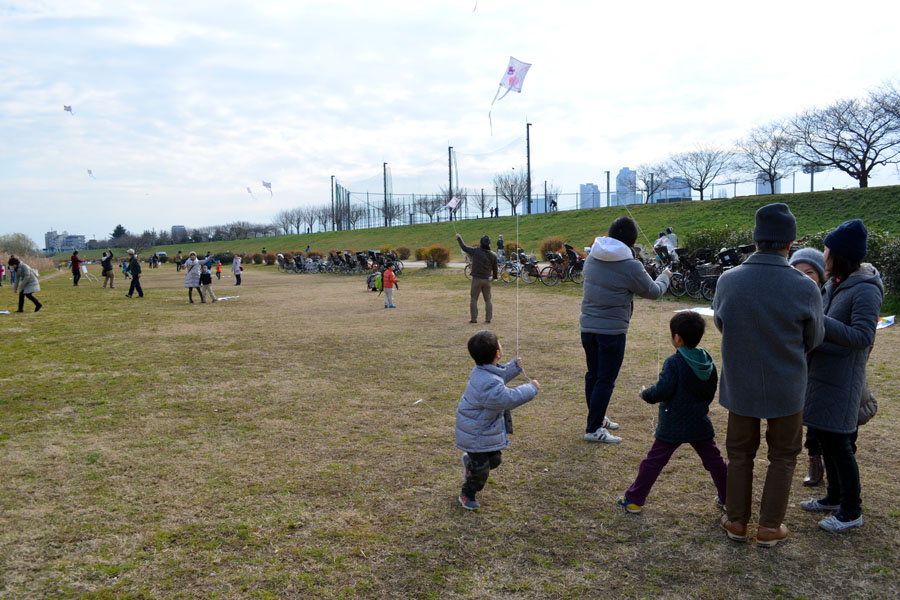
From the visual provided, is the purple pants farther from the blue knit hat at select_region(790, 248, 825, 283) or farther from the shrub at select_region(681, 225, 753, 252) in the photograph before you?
the shrub at select_region(681, 225, 753, 252)

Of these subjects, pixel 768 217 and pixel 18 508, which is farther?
pixel 18 508

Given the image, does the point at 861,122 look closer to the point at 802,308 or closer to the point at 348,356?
the point at 348,356

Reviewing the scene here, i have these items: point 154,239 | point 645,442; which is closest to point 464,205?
point 154,239

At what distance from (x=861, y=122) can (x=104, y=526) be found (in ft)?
152

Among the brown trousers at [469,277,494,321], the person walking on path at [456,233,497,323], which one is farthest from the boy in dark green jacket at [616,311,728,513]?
the brown trousers at [469,277,494,321]

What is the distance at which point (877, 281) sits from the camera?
2.92 m

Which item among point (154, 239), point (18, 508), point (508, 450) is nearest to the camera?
point (18, 508)

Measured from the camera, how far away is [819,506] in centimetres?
334

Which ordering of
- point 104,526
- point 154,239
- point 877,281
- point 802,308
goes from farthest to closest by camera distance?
point 154,239 → point 104,526 → point 877,281 → point 802,308

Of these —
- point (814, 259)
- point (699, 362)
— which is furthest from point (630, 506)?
point (814, 259)

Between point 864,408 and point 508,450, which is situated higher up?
point 864,408

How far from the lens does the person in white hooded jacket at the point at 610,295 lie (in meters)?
4.28

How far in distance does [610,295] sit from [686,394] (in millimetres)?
1297

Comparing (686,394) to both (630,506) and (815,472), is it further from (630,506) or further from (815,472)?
(815,472)
